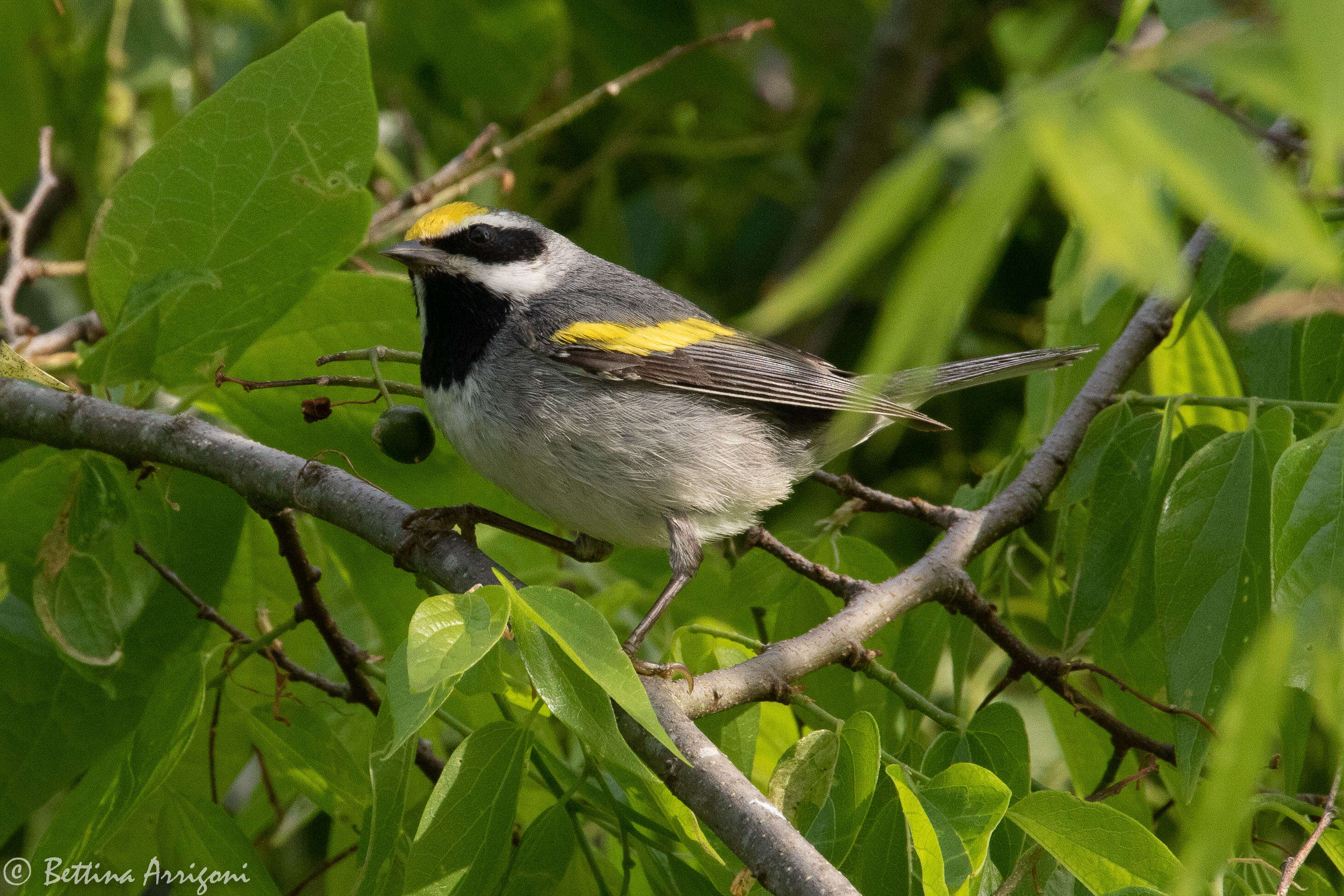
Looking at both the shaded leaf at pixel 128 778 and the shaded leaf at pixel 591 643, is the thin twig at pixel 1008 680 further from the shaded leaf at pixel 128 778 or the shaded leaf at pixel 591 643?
the shaded leaf at pixel 128 778

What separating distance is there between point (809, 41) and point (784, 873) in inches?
179

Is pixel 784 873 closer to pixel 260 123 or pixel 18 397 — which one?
pixel 260 123

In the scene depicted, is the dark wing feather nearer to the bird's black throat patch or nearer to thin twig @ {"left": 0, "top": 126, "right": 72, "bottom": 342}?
the bird's black throat patch

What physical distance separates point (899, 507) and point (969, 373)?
2.12ft

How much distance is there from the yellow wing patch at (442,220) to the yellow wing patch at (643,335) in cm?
46

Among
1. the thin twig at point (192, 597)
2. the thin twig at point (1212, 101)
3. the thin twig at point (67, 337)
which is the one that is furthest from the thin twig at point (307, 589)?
the thin twig at point (1212, 101)

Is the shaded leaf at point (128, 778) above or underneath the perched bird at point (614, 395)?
underneath

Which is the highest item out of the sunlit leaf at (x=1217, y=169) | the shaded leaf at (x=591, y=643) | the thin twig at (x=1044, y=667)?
the sunlit leaf at (x=1217, y=169)

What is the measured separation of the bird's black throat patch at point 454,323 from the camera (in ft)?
9.62

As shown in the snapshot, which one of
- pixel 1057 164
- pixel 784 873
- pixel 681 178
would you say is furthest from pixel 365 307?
pixel 681 178

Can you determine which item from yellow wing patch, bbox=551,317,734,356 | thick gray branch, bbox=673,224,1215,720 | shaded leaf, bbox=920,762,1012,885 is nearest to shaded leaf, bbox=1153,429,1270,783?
thick gray branch, bbox=673,224,1215,720

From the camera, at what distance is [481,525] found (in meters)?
2.98

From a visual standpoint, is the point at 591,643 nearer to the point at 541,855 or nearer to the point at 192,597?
the point at 541,855

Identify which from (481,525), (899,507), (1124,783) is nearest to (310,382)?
→ (481,525)
